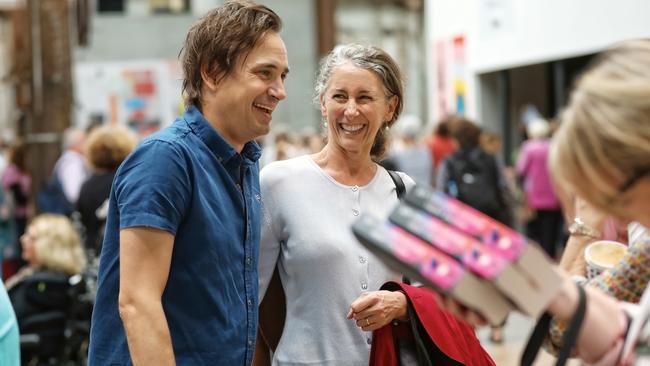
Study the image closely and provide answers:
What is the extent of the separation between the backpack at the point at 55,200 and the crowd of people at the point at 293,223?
310 inches

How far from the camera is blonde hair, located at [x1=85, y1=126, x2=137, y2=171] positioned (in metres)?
8.29

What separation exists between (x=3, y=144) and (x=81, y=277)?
16046 millimetres

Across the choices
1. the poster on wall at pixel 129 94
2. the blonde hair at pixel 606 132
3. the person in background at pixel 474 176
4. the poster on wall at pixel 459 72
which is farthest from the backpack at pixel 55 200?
the blonde hair at pixel 606 132

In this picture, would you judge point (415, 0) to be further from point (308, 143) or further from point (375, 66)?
point (375, 66)

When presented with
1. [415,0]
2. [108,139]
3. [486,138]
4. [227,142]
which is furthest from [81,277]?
[415,0]

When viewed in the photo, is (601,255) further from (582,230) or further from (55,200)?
(55,200)

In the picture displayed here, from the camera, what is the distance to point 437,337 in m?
3.52

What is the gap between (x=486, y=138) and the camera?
13453 millimetres

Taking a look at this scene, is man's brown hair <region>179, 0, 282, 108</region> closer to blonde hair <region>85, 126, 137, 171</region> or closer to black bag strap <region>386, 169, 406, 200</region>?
black bag strap <region>386, 169, 406, 200</region>

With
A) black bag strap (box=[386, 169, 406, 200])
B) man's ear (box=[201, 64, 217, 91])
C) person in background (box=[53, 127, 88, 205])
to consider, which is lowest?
person in background (box=[53, 127, 88, 205])

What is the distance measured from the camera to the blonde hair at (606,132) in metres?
1.89

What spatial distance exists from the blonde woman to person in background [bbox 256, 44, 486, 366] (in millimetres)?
3818

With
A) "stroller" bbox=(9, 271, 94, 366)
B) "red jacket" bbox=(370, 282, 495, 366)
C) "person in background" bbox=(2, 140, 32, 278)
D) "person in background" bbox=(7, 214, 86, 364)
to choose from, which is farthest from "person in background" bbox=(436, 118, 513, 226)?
"red jacket" bbox=(370, 282, 495, 366)

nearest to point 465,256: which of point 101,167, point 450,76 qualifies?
point 101,167
